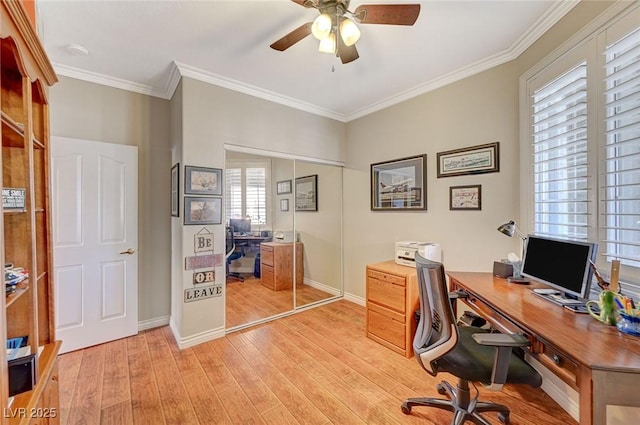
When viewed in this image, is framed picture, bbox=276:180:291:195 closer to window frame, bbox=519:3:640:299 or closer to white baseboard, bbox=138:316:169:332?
white baseboard, bbox=138:316:169:332

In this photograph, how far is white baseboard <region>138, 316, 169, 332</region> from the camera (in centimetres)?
302

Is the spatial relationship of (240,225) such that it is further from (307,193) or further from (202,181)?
(307,193)

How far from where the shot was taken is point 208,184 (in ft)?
9.14

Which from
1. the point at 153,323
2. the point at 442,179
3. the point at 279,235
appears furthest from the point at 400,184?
the point at 153,323

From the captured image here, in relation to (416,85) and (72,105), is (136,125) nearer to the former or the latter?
(72,105)

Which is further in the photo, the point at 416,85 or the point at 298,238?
the point at 298,238

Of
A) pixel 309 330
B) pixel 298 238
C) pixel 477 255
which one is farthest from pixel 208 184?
pixel 477 255

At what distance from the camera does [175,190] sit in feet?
9.39

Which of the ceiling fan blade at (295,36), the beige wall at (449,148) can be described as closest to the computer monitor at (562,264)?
the beige wall at (449,148)

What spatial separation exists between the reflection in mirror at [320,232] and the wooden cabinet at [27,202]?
8.61 feet

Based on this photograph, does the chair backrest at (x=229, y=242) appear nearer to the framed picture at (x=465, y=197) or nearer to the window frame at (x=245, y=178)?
the window frame at (x=245, y=178)

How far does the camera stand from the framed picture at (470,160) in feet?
8.21

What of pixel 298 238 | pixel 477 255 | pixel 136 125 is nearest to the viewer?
pixel 477 255

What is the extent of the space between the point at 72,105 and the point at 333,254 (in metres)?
3.46
